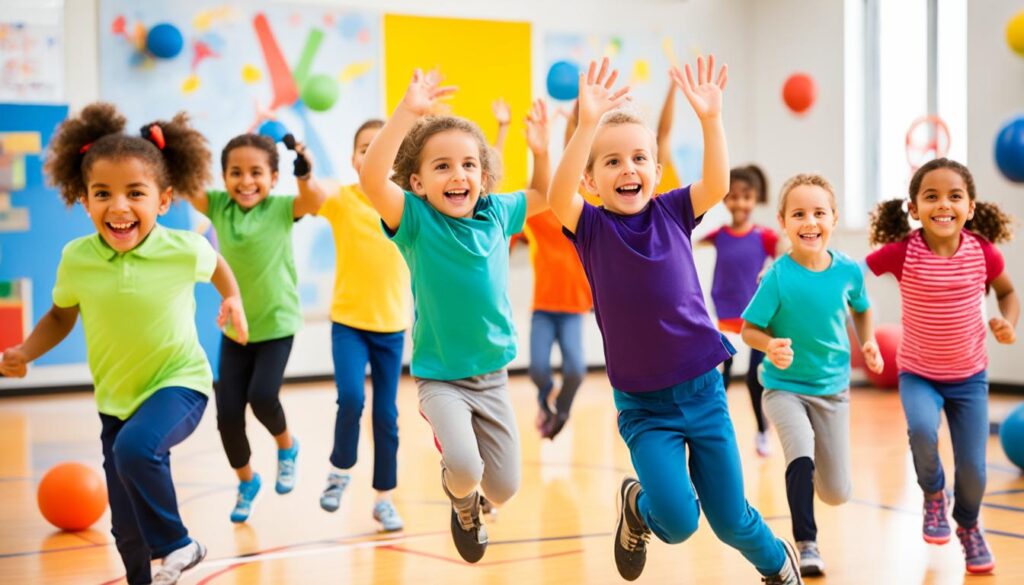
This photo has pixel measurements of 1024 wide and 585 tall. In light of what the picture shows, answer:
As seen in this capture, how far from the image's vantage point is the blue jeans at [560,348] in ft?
19.5

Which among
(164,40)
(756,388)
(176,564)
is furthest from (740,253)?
(164,40)

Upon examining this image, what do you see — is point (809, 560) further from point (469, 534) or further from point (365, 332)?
point (365, 332)

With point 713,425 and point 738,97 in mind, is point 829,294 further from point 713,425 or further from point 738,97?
point 738,97

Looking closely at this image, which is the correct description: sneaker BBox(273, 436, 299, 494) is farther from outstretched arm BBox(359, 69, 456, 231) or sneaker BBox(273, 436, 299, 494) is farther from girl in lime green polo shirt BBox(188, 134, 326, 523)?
outstretched arm BBox(359, 69, 456, 231)

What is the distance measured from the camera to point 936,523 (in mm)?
3689

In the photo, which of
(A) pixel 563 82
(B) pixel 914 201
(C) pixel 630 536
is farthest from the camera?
(A) pixel 563 82

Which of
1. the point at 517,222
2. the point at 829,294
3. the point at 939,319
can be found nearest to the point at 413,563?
the point at 517,222

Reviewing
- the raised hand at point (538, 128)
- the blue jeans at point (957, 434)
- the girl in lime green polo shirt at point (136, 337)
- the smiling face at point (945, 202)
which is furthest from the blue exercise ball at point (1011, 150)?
the girl in lime green polo shirt at point (136, 337)

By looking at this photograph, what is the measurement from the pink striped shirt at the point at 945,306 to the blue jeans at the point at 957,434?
0.05 meters

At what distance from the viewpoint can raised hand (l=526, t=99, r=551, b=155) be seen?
3273mm

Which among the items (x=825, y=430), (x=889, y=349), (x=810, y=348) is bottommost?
(x=889, y=349)

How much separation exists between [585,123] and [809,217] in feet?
3.71

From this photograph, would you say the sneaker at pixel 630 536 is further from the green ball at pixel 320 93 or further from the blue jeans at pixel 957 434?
the green ball at pixel 320 93

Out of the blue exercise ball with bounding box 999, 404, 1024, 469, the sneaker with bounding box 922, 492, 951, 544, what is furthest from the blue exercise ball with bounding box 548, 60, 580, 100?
the sneaker with bounding box 922, 492, 951, 544
